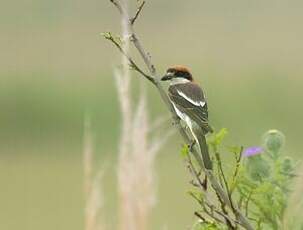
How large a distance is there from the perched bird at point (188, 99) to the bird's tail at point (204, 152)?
59 millimetres

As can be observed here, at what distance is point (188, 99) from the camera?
9.95ft

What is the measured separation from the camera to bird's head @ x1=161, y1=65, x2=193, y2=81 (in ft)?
9.69

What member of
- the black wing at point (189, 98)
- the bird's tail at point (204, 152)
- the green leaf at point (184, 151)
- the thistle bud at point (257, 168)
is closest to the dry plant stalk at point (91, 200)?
the black wing at point (189, 98)

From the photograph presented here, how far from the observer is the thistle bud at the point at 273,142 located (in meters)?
2.99

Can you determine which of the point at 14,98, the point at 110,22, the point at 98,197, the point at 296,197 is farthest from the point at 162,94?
the point at 110,22

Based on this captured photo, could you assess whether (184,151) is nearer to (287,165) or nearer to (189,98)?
(287,165)

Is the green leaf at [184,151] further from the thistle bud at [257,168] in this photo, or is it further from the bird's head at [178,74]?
the bird's head at [178,74]

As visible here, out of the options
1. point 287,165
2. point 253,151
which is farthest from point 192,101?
point 287,165

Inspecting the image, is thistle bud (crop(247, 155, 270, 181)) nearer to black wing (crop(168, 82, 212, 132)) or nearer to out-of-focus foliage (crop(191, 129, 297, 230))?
out-of-focus foliage (crop(191, 129, 297, 230))

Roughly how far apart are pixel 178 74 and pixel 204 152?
524mm

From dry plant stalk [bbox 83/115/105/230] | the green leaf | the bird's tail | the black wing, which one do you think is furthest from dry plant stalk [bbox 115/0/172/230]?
the green leaf

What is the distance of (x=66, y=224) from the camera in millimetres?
8844

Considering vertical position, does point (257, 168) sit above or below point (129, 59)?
below

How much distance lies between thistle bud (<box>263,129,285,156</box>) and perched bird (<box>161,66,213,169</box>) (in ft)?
0.51
